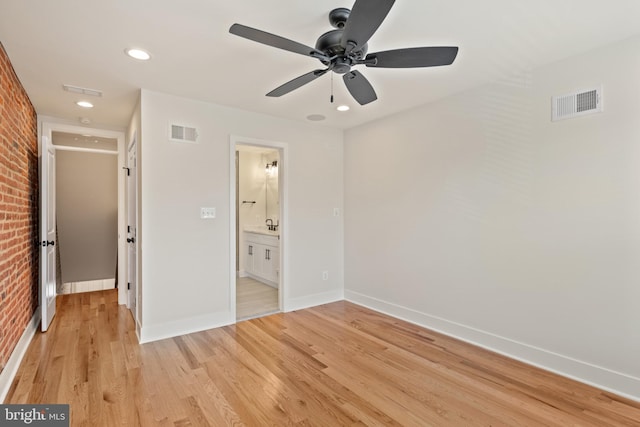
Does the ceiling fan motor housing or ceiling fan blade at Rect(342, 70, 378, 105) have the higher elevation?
the ceiling fan motor housing

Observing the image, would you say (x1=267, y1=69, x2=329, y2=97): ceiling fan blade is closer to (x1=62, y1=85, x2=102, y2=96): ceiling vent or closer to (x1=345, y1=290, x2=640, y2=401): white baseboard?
(x1=62, y1=85, x2=102, y2=96): ceiling vent

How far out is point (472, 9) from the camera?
1.91m

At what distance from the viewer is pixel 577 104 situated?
250 cm

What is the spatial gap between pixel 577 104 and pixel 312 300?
3.50m

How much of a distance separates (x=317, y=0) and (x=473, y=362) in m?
2.99

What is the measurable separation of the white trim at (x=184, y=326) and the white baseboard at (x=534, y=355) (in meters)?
2.03

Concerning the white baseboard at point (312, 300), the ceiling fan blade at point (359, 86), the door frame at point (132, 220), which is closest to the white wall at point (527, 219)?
the white baseboard at point (312, 300)

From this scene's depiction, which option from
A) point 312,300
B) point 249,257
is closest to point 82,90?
point 312,300

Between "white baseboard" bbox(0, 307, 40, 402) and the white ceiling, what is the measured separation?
7.69 ft

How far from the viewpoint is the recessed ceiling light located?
2.37 m

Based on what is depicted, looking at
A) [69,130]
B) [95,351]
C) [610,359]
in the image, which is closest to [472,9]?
[610,359]

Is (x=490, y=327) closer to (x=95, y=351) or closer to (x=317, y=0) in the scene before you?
(x=317, y=0)

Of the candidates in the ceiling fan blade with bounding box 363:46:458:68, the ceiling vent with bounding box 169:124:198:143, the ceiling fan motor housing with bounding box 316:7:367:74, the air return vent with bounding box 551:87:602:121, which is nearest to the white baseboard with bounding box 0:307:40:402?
the ceiling vent with bounding box 169:124:198:143

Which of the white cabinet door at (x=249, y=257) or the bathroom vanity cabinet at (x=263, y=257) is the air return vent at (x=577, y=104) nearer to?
the bathroom vanity cabinet at (x=263, y=257)
